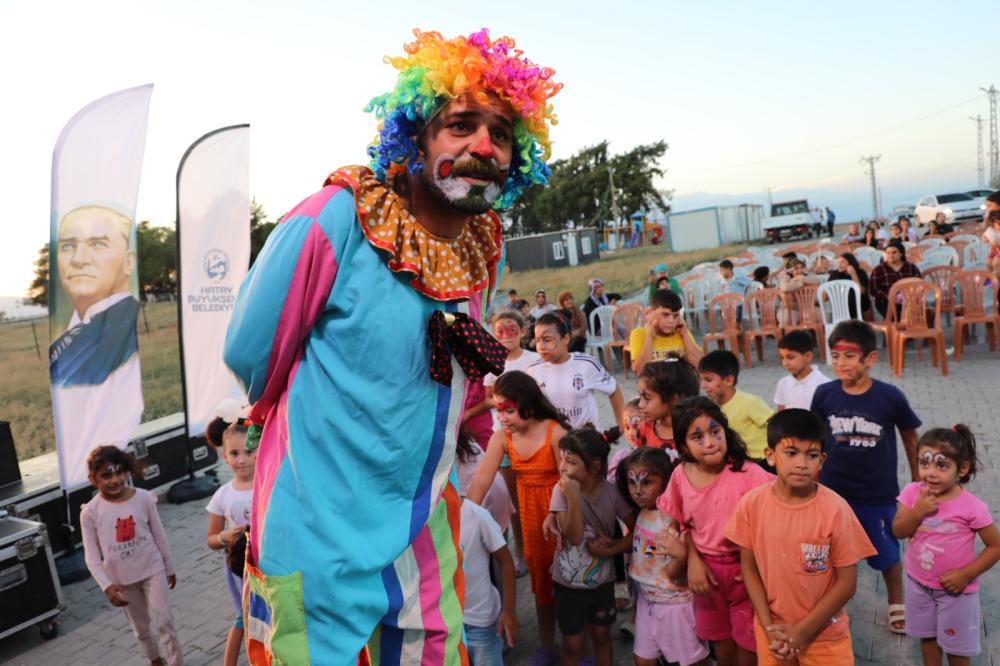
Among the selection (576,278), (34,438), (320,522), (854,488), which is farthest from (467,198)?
(576,278)

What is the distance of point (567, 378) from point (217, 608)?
116 inches

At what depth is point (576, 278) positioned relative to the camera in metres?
28.4

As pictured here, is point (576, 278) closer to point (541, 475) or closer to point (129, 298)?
point (129, 298)

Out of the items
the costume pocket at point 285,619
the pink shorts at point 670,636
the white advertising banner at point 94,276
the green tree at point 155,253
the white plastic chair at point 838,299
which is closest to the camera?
the costume pocket at point 285,619

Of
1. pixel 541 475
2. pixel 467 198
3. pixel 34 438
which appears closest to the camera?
pixel 467 198

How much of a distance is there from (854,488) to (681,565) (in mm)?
1195

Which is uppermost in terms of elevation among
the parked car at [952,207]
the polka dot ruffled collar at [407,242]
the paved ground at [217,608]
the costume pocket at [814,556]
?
the parked car at [952,207]

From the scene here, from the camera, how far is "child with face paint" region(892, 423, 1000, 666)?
299 centimetres

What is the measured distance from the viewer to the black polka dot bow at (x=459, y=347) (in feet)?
5.55

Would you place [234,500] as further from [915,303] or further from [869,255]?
[869,255]

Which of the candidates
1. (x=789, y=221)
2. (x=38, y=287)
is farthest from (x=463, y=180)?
(x=789, y=221)

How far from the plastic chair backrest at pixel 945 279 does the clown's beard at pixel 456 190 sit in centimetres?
944

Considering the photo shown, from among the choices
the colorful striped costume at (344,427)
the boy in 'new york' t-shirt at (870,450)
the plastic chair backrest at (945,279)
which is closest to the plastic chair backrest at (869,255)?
the plastic chair backrest at (945,279)

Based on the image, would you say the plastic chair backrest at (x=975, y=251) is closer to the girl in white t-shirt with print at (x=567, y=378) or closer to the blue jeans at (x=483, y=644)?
the girl in white t-shirt with print at (x=567, y=378)
